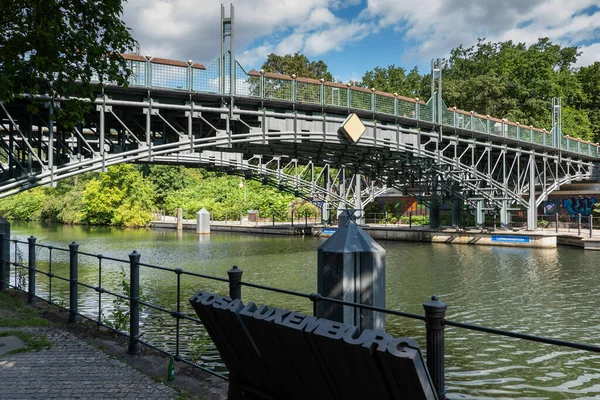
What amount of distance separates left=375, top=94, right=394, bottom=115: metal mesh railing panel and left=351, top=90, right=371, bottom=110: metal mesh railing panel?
598mm

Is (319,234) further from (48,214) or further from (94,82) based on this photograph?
(48,214)

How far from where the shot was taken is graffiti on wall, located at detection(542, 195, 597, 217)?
42125 millimetres

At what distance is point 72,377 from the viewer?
5.64m

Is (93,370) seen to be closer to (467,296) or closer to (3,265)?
(3,265)

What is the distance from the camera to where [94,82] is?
64.2ft

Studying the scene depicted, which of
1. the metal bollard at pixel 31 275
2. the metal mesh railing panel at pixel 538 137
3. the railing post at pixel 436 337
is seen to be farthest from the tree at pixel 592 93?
the railing post at pixel 436 337

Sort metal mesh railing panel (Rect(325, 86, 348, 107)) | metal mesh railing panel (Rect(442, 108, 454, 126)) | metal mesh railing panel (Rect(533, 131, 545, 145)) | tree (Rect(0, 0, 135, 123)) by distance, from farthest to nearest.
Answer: metal mesh railing panel (Rect(533, 131, 545, 145)) → metal mesh railing panel (Rect(442, 108, 454, 126)) → metal mesh railing panel (Rect(325, 86, 348, 107)) → tree (Rect(0, 0, 135, 123))

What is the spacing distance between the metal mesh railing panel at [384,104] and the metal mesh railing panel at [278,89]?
536 cm

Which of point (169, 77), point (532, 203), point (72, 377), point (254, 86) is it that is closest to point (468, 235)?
point (532, 203)

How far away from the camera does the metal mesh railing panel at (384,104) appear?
27.4 metres

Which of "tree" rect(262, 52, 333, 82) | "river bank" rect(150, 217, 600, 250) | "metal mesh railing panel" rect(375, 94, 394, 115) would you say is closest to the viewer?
"metal mesh railing panel" rect(375, 94, 394, 115)

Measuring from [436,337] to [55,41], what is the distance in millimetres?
8646

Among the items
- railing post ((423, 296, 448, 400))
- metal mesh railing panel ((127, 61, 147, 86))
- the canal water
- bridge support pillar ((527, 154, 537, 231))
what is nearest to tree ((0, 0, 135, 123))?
the canal water

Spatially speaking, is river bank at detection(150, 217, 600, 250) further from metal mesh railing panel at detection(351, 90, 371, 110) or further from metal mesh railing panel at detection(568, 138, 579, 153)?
metal mesh railing panel at detection(351, 90, 371, 110)
